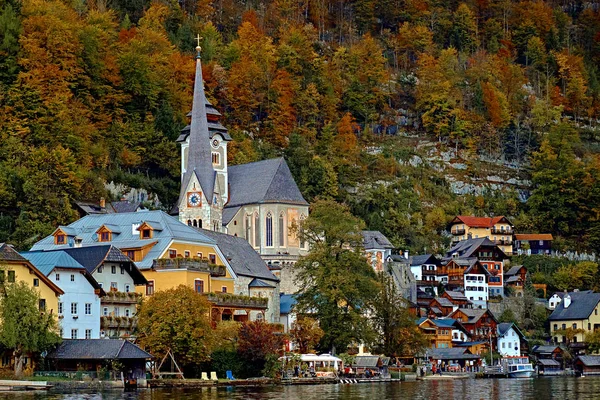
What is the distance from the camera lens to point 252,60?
156 meters

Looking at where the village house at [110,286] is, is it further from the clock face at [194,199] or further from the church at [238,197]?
the clock face at [194,199]

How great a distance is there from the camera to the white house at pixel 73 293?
77.6 m

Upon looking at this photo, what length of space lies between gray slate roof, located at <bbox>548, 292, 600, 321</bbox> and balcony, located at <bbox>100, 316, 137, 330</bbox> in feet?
212

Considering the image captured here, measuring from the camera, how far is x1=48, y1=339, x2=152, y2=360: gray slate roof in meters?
72.2

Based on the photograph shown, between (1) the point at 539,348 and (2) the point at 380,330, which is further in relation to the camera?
(1) the point at 539,348

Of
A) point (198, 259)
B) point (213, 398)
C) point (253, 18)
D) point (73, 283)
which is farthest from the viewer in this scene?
point (253, 18)

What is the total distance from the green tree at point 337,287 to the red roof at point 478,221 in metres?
55.1

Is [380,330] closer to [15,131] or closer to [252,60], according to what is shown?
[15,131]

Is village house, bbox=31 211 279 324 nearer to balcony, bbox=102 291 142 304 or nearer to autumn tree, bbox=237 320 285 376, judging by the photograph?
balcony, bbox=102 291 142 304

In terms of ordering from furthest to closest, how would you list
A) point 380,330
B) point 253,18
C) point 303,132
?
point 253,18 < point 303,132 < point 380,330

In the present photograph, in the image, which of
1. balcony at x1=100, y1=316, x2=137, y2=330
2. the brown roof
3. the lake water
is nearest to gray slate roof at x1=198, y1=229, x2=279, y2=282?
balcony at x1=100, y1=316, x2=137, y2=330

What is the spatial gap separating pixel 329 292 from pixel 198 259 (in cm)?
1093

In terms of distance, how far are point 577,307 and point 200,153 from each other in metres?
45.3

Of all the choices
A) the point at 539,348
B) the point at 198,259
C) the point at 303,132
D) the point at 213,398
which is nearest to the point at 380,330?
the point at 198,259
